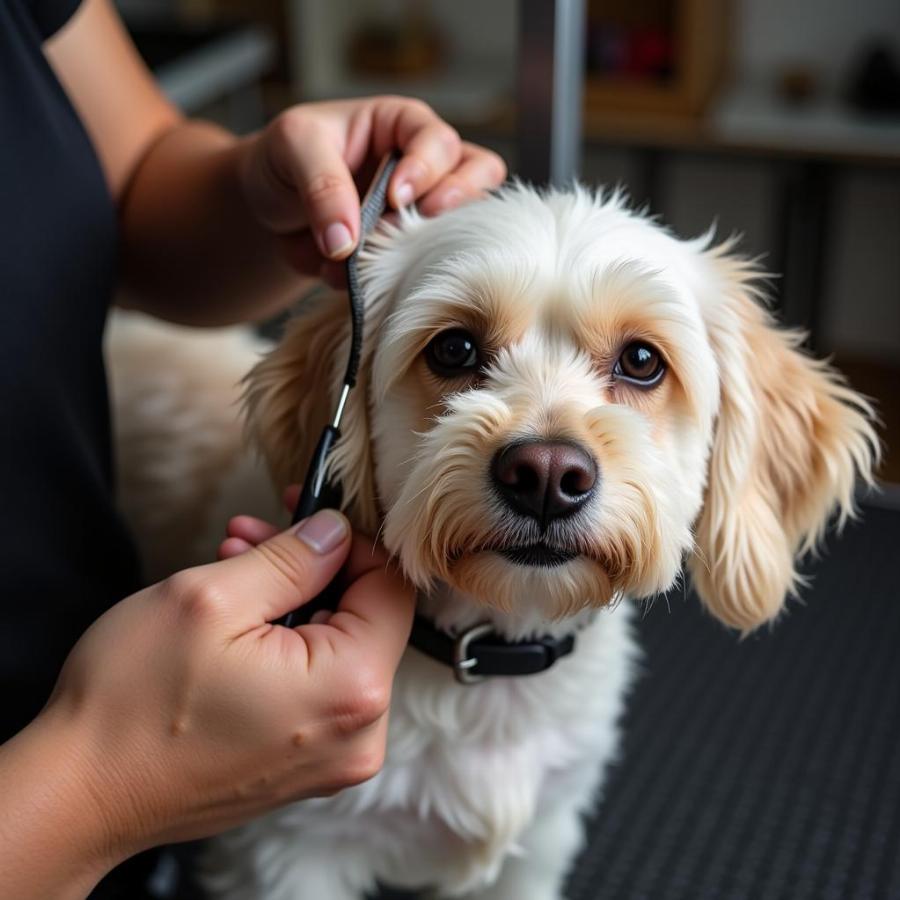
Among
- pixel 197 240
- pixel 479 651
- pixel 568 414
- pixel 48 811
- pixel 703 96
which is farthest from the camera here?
pixel 703 96

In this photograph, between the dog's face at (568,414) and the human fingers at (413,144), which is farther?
the human fingers at (413,144)

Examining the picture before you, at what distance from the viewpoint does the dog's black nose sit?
2.14 feet

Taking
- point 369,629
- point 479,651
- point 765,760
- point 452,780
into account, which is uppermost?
point 369,629

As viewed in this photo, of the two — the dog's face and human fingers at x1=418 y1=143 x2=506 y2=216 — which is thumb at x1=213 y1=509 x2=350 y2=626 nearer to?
the dog's face

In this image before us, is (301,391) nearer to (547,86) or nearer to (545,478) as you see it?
(545,478)

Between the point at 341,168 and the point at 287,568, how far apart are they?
277 millimetres

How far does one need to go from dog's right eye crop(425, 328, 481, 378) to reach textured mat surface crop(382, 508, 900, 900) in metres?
0.43

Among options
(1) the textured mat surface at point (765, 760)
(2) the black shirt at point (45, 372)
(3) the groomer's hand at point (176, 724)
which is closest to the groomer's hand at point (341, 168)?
(2) the black shirt at point (45, 372)

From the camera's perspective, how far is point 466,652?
0.80 meters

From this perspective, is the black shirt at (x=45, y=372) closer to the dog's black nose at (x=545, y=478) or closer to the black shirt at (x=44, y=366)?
the black shirt at (x=44, y=366)

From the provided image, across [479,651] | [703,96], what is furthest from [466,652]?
[703,96]

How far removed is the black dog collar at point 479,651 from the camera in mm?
798

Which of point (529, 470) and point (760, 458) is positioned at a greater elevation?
point (529, 470)

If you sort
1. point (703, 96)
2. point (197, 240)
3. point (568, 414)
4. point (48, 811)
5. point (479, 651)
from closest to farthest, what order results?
1. point (48, 811)
2. point (568, 414)
3. point (479, 651)
4. point (197, 240)
5. point (703, 96)
